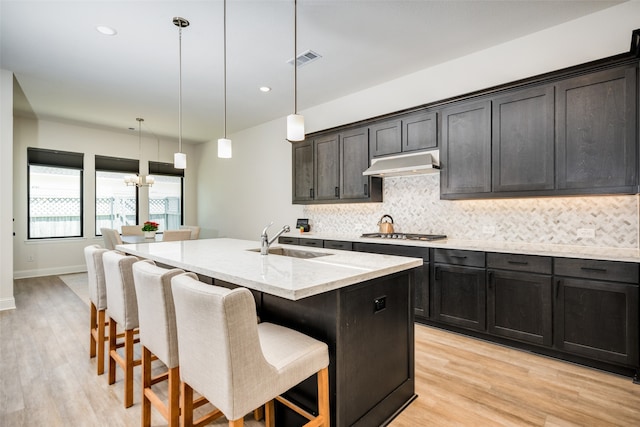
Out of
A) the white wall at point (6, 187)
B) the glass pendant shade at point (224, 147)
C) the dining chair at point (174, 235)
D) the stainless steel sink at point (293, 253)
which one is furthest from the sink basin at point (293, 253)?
the white wall at point (6, 187)

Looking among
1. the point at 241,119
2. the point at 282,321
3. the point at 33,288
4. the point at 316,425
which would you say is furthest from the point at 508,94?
the point at 33,288

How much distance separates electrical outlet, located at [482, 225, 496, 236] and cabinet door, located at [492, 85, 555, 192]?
0.51m

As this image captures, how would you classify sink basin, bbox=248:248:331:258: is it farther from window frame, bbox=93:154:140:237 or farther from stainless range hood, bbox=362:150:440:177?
window frame, bbox=93:154:140:237

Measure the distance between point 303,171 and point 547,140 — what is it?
10.8 ft

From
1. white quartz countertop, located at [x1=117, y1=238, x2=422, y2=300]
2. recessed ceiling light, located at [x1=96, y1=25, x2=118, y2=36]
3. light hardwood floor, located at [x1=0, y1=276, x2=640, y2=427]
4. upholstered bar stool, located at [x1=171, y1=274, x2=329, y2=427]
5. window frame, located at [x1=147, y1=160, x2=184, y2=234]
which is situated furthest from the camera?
window frame, located at [x1=147, y1=160, x2=184, y2=234]

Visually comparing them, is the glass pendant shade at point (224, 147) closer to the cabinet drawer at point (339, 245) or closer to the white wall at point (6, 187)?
the cabinet drawer at point (339, 245)

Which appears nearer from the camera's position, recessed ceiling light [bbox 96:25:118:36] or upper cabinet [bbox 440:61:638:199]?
upper cabinet [bbox 440:61:638:199]

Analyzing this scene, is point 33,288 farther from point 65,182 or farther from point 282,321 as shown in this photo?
point 282,321

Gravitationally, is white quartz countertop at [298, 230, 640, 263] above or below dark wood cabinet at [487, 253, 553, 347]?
above

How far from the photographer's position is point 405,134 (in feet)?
12.7

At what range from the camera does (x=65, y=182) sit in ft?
21.6

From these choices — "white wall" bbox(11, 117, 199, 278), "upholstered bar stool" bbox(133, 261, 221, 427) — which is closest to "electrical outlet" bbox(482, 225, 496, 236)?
"upholstered bar stool" bbox(133, 261, 221, 427)

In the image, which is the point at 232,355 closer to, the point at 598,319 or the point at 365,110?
the point at 598,319

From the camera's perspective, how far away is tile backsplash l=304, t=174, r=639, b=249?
2.78 metres
